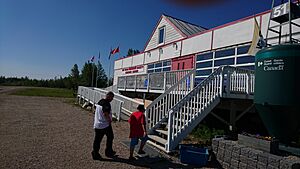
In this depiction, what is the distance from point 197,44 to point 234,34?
8.75 ft

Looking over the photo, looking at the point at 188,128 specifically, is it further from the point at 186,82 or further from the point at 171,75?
the point at 171,75

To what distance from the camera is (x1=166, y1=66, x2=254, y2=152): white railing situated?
18.2ft

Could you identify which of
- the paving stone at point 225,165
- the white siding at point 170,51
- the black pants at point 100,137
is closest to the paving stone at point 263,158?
the paving stone at point 225,165

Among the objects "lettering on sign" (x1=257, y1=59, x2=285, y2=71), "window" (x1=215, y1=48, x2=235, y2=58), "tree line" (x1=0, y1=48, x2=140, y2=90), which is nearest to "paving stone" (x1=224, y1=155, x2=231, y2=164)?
"lettering on sign" (x1=257, y1=59, x2=285, y2=71)

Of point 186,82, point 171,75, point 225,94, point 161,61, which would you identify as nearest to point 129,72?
point 161,61

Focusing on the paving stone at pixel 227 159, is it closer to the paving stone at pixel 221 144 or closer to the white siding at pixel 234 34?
the paving stone at pixel 221 144

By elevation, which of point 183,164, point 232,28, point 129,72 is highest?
point 232,28

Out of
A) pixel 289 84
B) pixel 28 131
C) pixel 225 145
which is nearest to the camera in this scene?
pixel 289 84

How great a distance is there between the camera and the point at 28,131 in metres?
7.14

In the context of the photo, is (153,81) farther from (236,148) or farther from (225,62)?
(236,148)

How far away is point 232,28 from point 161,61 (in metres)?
6.85

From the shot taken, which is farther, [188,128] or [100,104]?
[188,128]

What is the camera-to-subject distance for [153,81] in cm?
1173

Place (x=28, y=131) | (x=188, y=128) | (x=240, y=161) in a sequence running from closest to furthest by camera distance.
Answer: (x=240, y=161) → (x=188, y=128) → (x=28, y=131)
